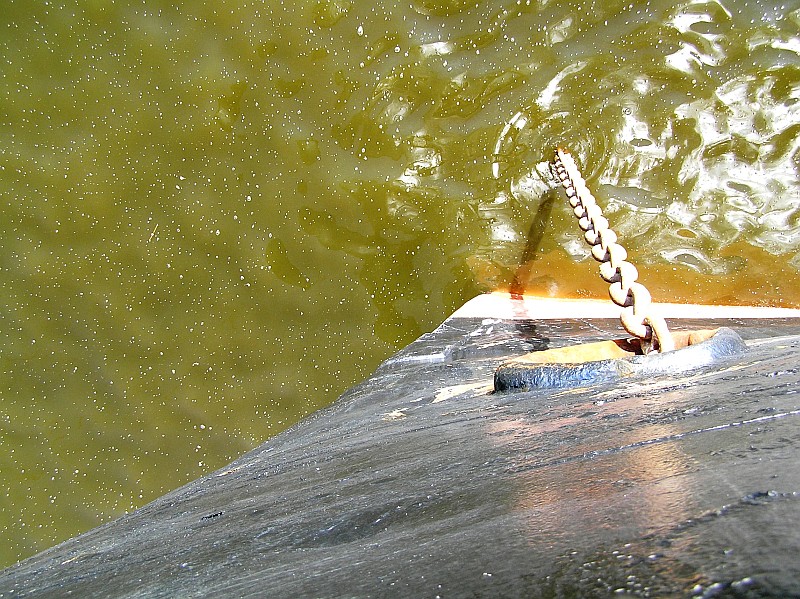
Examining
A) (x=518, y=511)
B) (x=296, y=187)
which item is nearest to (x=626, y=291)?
(x=518, y=511)

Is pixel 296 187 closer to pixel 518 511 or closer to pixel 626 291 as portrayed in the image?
pixel 626 291

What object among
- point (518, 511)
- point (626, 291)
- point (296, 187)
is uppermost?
point (296, 187)

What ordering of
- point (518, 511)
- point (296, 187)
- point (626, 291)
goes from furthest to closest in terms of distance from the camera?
point (296, 187) < point (626, 291) < point (518, 511)

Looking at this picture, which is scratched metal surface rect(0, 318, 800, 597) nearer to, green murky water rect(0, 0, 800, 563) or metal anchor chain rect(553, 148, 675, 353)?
metal anchor chain rect(553, 148, 675, 353)

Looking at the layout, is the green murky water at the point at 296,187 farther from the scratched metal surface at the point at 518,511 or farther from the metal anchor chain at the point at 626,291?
the scratched metal surface at the point at 518,511

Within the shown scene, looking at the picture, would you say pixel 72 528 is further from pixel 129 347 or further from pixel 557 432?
pixel 557 432

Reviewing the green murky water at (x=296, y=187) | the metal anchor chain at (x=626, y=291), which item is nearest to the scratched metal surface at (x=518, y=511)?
the metal anchor chain at (x=626, y=291)
